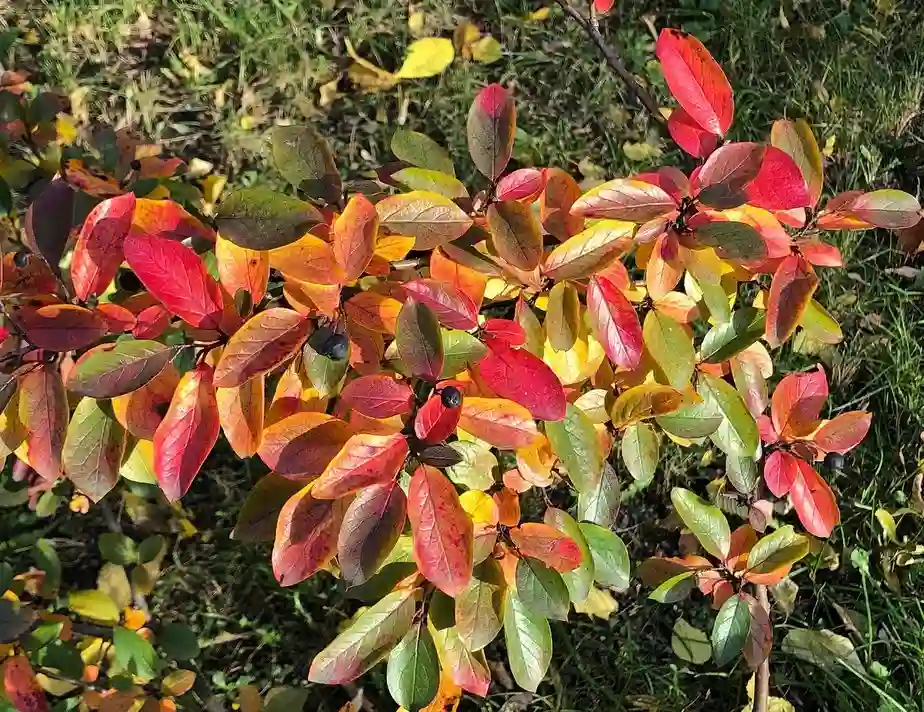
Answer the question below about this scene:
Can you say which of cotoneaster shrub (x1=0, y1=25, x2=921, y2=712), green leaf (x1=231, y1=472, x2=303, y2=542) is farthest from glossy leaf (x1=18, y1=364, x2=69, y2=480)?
green leaf (x1=231, y1=472, x2=303, y2=542)

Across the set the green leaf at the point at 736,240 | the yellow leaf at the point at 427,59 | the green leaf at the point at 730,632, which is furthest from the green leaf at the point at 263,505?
the yellow leaf at the point at 427,59

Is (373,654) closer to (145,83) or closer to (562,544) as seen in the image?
(562,544)

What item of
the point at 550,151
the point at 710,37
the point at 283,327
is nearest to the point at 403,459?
the point at 283,327

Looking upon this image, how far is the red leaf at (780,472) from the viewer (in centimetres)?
127

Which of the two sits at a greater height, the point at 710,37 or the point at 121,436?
the point at 121,436

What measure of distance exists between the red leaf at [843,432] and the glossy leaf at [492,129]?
0.76m

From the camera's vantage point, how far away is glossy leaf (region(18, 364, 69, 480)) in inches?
36.9

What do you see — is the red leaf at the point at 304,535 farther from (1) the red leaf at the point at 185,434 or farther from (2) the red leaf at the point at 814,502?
(2) the red leaf at the point at 814,502

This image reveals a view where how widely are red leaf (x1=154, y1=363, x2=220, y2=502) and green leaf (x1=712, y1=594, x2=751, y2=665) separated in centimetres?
87

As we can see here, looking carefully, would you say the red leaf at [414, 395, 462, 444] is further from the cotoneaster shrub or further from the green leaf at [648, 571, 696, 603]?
the green leaf at [648, 571, 696, 603]

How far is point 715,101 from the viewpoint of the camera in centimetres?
106

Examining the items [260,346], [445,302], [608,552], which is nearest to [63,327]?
[260,346]

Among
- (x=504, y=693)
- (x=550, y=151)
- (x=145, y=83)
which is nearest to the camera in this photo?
(x=504, y=693)

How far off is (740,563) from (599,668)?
0.68m
